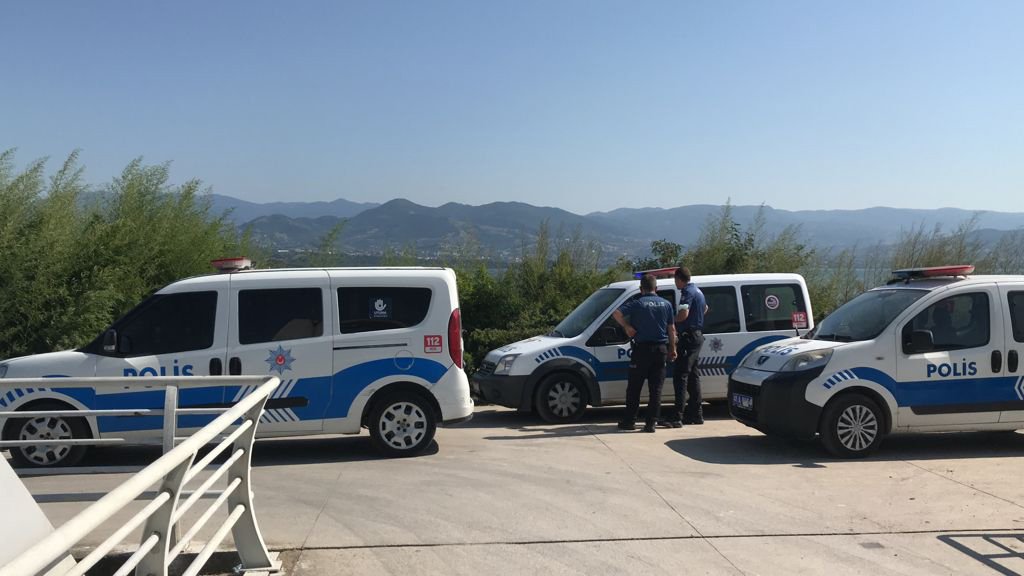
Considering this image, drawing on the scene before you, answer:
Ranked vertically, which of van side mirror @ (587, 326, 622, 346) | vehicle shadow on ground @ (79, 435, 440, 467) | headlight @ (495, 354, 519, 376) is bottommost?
vehicle shadow on ground @ (79, 435, 440, 467)

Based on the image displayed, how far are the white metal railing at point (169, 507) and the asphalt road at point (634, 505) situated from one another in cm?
64

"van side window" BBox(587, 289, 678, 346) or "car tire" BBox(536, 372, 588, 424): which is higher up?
"van side window" BBox(587, 289, 678, 346)

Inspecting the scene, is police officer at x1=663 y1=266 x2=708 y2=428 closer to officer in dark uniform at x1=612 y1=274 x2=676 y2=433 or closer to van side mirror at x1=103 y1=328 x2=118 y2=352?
officer in dark uniform at x1=612 y1=274 x2=676 y2=433

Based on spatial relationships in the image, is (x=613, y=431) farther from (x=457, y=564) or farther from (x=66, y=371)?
(x=66, y=371)

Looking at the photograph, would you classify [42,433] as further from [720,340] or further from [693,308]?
[720,340]

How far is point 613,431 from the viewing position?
34.4 ft

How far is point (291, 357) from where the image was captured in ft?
28.9

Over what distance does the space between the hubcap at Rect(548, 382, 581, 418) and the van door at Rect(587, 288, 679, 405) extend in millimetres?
354

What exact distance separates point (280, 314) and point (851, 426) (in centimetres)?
603

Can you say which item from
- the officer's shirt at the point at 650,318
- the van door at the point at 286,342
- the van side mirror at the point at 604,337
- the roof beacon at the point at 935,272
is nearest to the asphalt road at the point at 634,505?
the van door at the point at 286,342

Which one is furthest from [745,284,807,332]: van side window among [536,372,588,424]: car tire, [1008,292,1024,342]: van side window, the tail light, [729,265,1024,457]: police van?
the tail light

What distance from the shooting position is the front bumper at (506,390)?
11094 mm

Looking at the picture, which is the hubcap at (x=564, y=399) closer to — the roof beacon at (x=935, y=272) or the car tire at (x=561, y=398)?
the car tire at (x=561, y=398)

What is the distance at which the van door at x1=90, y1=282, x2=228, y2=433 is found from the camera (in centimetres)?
862
